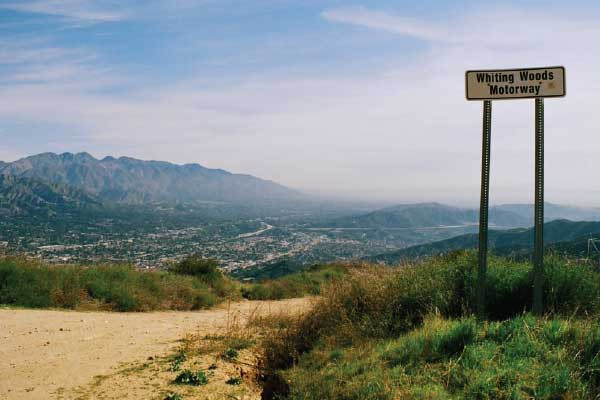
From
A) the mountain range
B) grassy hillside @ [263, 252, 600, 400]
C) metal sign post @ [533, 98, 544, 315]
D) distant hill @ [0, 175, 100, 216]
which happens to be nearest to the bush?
grassy hillside @ [263, 252, 600, 400]

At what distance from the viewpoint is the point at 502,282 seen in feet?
24.0

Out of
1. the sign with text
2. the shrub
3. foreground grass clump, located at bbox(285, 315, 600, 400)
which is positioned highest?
the sign with text

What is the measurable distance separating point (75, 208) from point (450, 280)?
171545mm

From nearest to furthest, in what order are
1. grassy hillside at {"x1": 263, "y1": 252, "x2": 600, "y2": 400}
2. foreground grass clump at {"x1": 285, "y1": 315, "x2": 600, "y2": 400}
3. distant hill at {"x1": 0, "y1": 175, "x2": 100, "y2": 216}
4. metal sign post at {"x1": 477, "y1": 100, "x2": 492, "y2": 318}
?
foreground grass clump at {"x1": 285, "y1": 315, "x2": 600, "y2": 400}, grassy hillside at {"x1": 263, "y1": 252, "x2": 600, "y2": 400}, metal sign post at {"x1": 477, "y1": 100, "x2": 492, "y2": 318}, distant hill at {"x1": 0, "y1": 175, "x2": 100, "y2": 216}

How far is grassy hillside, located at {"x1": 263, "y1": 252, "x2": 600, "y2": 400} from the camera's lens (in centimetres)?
456

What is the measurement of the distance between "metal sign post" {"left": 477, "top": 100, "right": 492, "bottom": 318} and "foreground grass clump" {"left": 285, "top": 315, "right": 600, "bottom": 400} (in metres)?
0.52

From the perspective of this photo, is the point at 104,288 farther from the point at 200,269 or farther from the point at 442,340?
the point at 442,340

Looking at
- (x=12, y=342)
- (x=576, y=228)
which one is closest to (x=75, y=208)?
(x=576, y=228)

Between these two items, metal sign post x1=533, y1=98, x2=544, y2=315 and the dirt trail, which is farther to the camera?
metal sign post x1=533, y1=98, x2=544, y2=315

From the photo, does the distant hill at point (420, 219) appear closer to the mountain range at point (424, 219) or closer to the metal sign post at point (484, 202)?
the mountain range at point (424, 219)

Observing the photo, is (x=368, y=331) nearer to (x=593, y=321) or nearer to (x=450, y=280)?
(x=450, y=280)

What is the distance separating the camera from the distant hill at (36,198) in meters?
137

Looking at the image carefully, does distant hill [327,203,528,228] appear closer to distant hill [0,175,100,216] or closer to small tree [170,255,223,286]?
distant hill [0,175,100,216]

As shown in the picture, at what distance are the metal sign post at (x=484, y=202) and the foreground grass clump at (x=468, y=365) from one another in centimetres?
52
